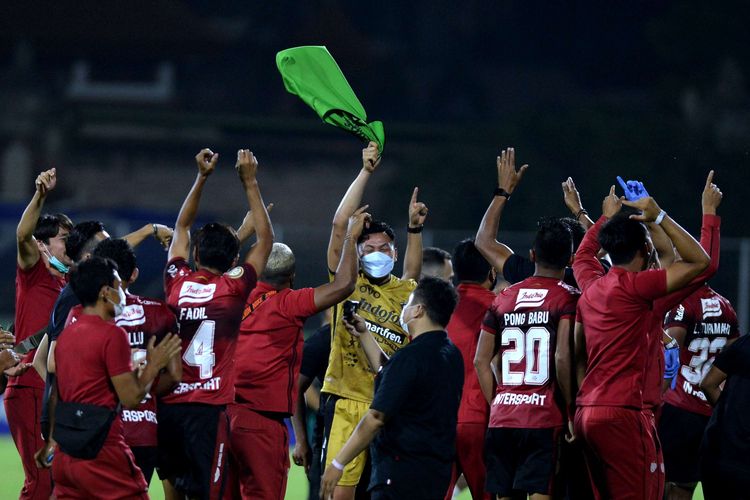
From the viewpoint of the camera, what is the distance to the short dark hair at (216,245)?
734 cm

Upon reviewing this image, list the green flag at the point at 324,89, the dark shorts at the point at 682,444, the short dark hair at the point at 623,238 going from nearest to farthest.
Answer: the short dark hair at the point at 623,238
the green flag at the point at 324,89
the dark shorts at the point at 682,444

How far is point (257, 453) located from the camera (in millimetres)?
7734

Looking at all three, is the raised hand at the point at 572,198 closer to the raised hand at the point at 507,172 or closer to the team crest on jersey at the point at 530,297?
the raised hand at the point at 507,172

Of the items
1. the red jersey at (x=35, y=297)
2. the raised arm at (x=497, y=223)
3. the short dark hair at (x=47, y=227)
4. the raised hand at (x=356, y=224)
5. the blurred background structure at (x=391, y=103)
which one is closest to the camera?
the raised hand at (x=356, y=224)

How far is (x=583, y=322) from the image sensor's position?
703 centimetres

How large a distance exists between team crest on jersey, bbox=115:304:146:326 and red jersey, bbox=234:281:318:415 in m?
1.09

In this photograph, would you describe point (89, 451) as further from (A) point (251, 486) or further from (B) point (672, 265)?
(B) point (672, 265)

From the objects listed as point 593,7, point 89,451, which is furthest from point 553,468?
point 593,7

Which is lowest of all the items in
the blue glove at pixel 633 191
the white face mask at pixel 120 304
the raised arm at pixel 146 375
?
the raised arm at pixel 146 375

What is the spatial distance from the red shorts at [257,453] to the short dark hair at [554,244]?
2.10 metres

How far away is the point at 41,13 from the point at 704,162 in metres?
28.1

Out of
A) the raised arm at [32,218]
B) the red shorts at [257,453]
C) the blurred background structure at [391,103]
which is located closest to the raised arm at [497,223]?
the red shorts at [257,453]

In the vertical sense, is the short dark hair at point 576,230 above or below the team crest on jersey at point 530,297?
above

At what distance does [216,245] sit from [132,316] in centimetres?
72
